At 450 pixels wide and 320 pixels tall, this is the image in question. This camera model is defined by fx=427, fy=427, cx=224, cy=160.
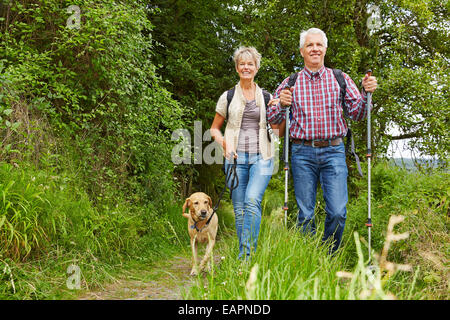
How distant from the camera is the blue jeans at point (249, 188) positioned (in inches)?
174

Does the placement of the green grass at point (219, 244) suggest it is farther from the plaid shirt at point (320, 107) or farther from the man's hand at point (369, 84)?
the man's hand at point (369, 84)

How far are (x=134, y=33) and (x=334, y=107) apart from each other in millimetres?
3759

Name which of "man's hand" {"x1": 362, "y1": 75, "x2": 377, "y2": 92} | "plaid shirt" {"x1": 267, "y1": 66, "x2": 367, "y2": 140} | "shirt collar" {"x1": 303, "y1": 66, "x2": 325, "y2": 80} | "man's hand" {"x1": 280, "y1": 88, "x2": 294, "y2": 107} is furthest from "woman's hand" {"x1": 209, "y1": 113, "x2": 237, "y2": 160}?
"man's hand" {"x1": 362, "y1": 75, "x2": 377, "y2": 92}

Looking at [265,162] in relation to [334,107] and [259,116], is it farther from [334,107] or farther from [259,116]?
[334,107]

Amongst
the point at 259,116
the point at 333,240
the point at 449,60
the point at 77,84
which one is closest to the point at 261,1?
the point at 449,60

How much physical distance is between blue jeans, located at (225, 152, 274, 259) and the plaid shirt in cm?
48

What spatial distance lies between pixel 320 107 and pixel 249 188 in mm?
1119

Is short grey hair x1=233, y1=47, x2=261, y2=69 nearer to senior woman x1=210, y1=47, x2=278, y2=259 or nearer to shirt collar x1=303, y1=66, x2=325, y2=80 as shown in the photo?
senior woman x1=210, y1=47, x2=278, y2=259

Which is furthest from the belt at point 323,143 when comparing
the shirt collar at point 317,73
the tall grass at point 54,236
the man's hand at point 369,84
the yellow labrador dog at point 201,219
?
the yellow labrador dog at point 201,219

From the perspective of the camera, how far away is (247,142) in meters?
4.62

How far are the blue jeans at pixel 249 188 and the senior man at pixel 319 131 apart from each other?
0.35 metres

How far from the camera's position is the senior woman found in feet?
15.0

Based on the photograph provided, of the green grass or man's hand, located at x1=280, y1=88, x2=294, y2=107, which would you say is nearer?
the green grass

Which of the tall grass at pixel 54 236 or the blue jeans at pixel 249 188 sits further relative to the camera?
the blue jeans at pixel 249 188
